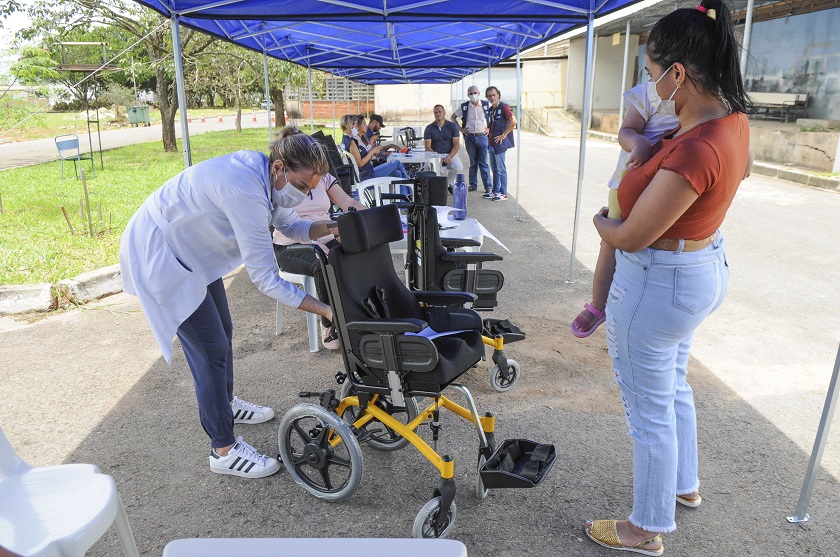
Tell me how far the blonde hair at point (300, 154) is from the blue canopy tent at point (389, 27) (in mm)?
2231

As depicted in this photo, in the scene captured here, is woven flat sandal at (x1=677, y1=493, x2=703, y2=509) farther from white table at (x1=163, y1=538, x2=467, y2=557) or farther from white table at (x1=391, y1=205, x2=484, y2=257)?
white table at (x1=391, y1=205, x2=484, y2=257)

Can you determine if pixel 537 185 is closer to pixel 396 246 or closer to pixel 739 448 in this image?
pixel 396 246

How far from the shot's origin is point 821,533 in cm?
237

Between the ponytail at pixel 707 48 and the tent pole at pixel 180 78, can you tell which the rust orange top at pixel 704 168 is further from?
the tent pole at pixel 180 78

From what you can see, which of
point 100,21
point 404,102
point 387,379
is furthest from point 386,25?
point 404,102

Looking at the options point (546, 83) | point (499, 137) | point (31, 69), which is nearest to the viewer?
point (31, 69)

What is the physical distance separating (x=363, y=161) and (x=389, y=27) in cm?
205

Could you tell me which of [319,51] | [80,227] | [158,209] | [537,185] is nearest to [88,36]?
[319,51]

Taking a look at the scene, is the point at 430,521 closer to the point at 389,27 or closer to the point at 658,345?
the point at 658,345

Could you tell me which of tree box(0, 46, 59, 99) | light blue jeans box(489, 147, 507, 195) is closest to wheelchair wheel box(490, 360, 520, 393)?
light blue jeans box(489, 147, 507, 195)

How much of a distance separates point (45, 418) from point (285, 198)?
202 centimetres

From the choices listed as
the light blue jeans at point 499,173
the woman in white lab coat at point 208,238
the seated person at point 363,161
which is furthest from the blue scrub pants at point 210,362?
the light blue jeans at point 499,173

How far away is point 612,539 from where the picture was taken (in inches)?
90.0

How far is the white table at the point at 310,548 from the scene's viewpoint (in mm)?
1037
